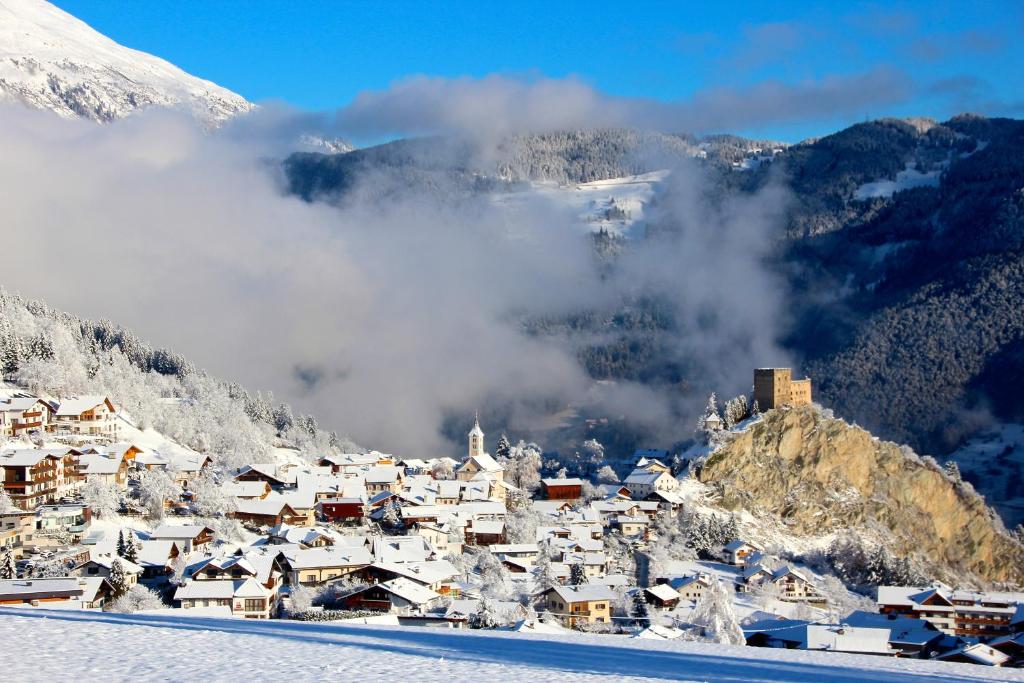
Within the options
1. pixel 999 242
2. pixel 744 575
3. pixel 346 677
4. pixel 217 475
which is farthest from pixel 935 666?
pixel 999 242

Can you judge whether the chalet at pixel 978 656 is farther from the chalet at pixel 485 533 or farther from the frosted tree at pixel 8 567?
the frosted tree at pixel 8 567

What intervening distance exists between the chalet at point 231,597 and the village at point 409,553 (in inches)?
3.6

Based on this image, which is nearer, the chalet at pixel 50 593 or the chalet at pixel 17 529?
the chalet at pixel 50 593

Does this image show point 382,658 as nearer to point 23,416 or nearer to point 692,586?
point 692,586

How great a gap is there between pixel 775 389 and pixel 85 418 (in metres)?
52.6

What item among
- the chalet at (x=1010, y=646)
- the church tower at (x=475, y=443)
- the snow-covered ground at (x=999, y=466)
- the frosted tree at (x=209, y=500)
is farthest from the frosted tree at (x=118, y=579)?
the snow-covered ground at (x=999, y=466)

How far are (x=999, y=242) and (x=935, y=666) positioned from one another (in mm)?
194528

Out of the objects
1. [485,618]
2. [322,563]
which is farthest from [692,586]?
[485,618]

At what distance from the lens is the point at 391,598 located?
4838cm

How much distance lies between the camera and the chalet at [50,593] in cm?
3791

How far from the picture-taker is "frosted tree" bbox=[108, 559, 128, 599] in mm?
46031

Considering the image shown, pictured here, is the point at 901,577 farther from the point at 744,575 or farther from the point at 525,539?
the point at 525,539

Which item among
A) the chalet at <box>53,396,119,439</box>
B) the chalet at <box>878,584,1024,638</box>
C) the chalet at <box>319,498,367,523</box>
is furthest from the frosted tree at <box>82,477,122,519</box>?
the chalet at <box>878,584,1024,638</box>

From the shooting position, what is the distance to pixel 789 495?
84125 mm
